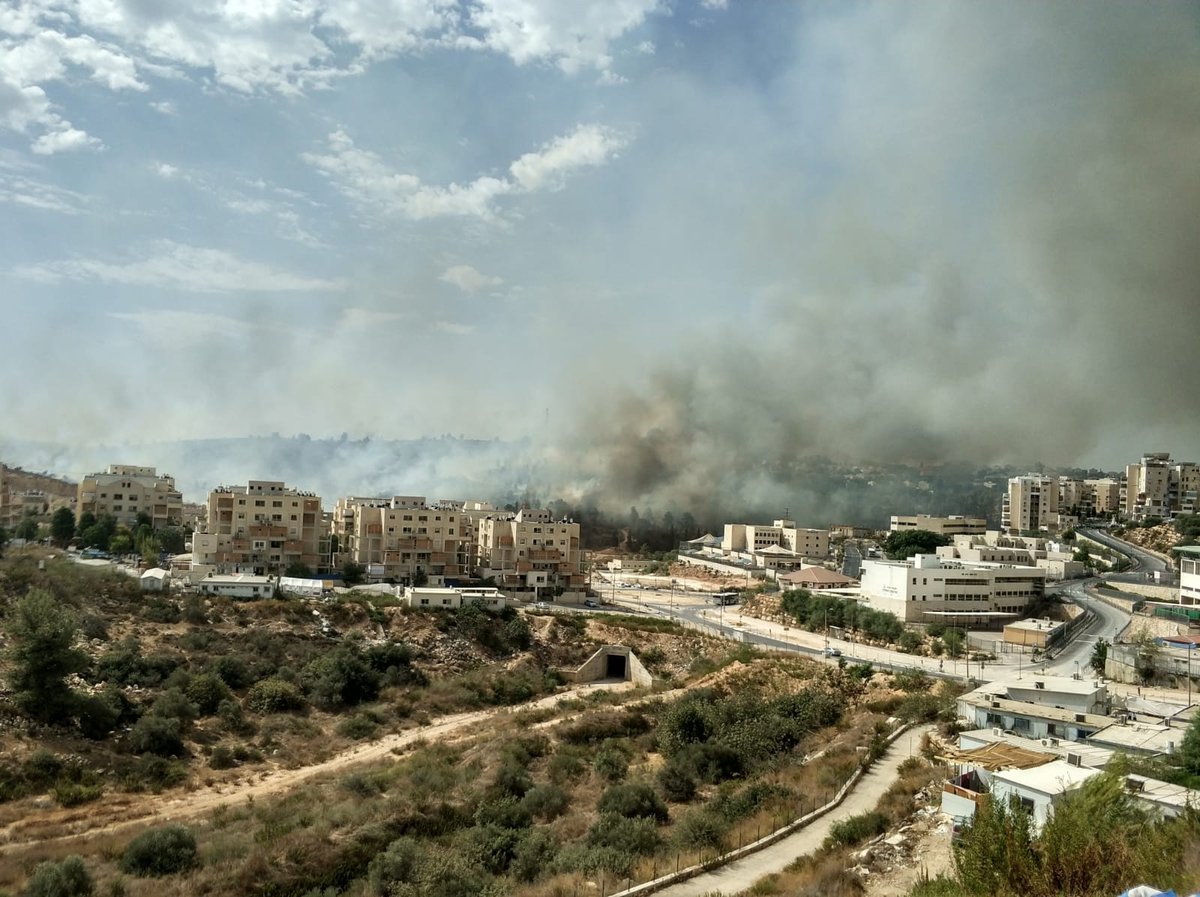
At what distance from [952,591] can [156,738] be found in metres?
32.8

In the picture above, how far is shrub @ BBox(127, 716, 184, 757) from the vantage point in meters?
22.6

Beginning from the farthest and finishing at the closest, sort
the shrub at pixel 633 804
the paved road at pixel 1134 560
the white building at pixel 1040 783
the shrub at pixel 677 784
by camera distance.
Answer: the paved road at pixel 1134 560 < the shrub at pixel 677 784 < the shrub at pixel 633 804 < the white building at pixel 1040 783

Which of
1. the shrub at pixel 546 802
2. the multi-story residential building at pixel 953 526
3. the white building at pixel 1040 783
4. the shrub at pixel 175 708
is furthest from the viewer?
the multi-story residential building at pixel 953 526

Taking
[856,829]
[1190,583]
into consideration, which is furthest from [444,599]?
[1190,583]

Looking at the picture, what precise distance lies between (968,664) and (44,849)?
93.0ft

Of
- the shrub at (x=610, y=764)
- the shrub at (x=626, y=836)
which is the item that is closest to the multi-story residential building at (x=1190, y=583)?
the shrub at (x=610, y=764)

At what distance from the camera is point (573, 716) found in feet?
84.7

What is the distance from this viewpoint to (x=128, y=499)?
181 feet

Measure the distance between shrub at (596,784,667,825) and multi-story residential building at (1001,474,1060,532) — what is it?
263 ft

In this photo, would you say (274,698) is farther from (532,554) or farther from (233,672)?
(532,554)

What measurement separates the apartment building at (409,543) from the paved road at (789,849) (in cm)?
3240

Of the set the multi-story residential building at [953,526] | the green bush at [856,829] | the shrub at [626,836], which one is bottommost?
the shrub at [626,836]

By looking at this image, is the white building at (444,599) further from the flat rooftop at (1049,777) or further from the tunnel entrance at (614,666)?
the flat rooftop at (1049,777)

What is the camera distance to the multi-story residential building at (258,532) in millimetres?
43312
